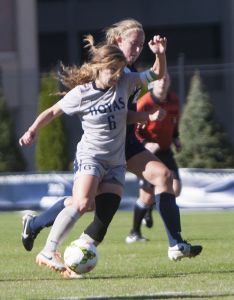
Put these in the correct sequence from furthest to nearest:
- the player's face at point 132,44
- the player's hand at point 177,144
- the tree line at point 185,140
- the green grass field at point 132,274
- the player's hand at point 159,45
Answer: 1. the tree line at point 185,140
2. the player's hand at point 177,144
3. the player's face at point 132,44
4. the player's hand at point 159,45
5. the green grass field at point 132,274

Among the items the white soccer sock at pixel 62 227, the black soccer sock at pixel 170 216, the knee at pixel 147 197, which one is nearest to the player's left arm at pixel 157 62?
the black soccer sock at pixel 170 216

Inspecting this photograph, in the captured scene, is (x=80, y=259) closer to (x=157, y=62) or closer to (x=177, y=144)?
(x=157, y=62)

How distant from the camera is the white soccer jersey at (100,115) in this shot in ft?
13.2

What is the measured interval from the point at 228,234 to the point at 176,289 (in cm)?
400

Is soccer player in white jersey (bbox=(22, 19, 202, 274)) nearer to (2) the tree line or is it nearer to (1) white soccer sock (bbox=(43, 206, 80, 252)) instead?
(1) white soccer sock (bbox=(43, 206, 80, 252))

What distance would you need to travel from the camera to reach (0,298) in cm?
337

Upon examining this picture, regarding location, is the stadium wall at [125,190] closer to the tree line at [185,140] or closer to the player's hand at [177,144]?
the tree line at [185,140]

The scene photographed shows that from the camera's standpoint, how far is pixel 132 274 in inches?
169

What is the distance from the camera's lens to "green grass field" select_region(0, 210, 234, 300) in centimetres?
349

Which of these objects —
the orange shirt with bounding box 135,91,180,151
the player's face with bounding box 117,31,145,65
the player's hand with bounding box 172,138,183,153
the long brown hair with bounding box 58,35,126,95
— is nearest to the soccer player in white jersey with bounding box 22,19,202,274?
the player's face with bounding box 117,31,145,65

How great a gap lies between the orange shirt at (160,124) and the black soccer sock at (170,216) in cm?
201

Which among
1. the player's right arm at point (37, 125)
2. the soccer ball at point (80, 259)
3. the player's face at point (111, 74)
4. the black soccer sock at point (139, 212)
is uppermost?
the player's face at point (111, 74)

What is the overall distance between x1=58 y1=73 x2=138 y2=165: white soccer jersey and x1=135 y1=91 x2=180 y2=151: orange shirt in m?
2.23

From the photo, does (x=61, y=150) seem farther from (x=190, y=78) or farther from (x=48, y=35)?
(x=48, y=35)
